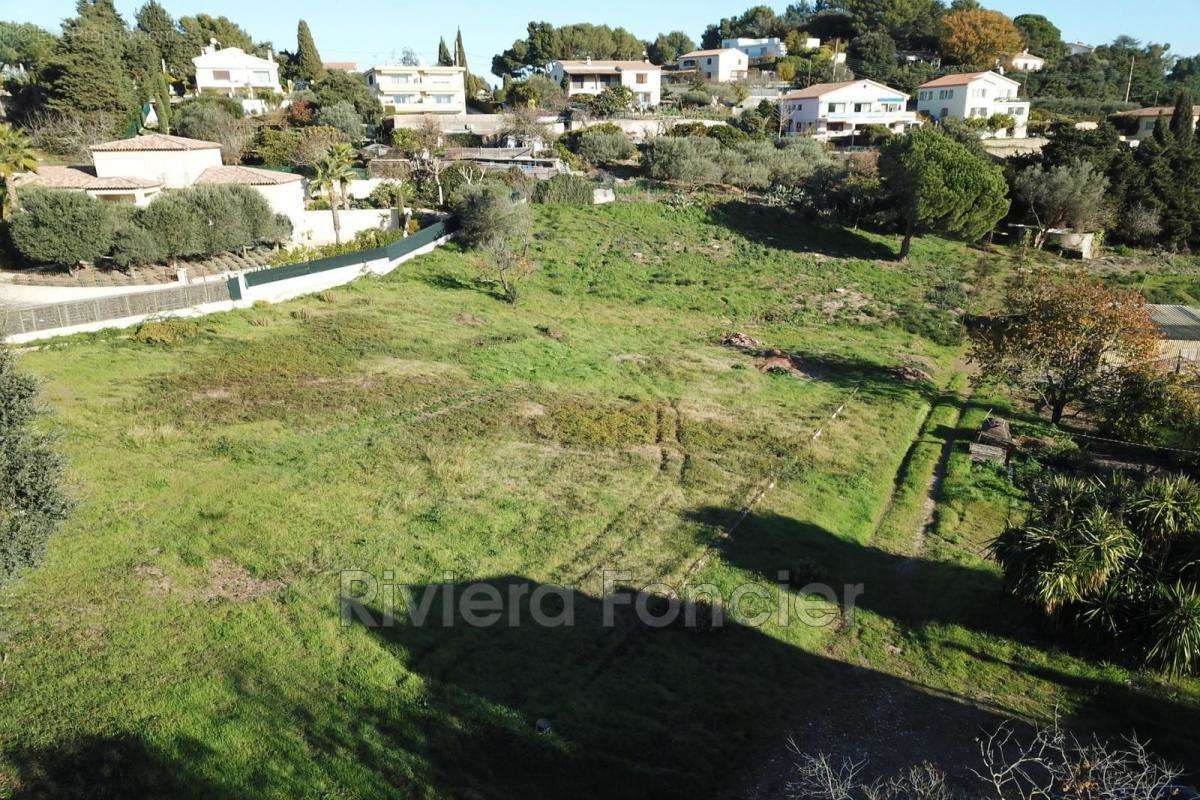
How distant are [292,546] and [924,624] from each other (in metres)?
14.9

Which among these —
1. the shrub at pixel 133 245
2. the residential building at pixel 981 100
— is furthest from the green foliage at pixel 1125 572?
the residential building at pixel 981 100

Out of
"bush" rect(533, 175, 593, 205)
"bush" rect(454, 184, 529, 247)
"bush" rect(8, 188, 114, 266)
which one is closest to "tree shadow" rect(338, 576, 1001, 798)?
"bush" rect(8, 188, 114, 266)

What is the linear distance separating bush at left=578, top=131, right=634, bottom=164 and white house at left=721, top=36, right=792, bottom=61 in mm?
66902

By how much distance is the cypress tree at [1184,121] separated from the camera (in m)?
64.2

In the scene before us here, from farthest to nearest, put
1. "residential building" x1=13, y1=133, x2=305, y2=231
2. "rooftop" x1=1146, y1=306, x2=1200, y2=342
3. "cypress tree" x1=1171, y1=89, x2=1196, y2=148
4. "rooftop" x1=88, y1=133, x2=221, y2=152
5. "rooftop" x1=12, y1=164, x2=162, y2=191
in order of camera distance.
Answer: "cypress tree" x1=1171, y1=89, x2=1196, y2=148 < "rooftop" x1=88, y1=133, x2=221, y2=152 < "residential building" x1=13, y1=133, x2=305, y2=231 < "rooftop" x1=12, y1=164, x2=162, y2=191 < "rooftop" x1=1146, y1=306, x2=1200, y2=342

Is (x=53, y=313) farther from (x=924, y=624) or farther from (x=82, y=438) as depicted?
(x=924, y=624)

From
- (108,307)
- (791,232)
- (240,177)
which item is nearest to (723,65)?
(791,232)

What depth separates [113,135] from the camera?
6531cm

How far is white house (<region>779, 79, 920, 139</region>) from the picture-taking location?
90.4 m

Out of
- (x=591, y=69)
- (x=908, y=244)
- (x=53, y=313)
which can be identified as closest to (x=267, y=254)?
(x=53, y=313)

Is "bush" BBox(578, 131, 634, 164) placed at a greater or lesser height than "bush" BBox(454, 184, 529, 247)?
greater

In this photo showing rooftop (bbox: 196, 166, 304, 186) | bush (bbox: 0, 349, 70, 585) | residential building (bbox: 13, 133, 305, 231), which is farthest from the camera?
rooftop (bbox: 196, 166, 304, 186)

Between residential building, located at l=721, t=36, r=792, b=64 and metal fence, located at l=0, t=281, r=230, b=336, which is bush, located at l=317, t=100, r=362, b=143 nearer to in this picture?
metal fence, located at l=0, t=281, r=230, b=336

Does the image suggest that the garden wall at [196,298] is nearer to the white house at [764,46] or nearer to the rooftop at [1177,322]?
the rooftop at [1177,322]
